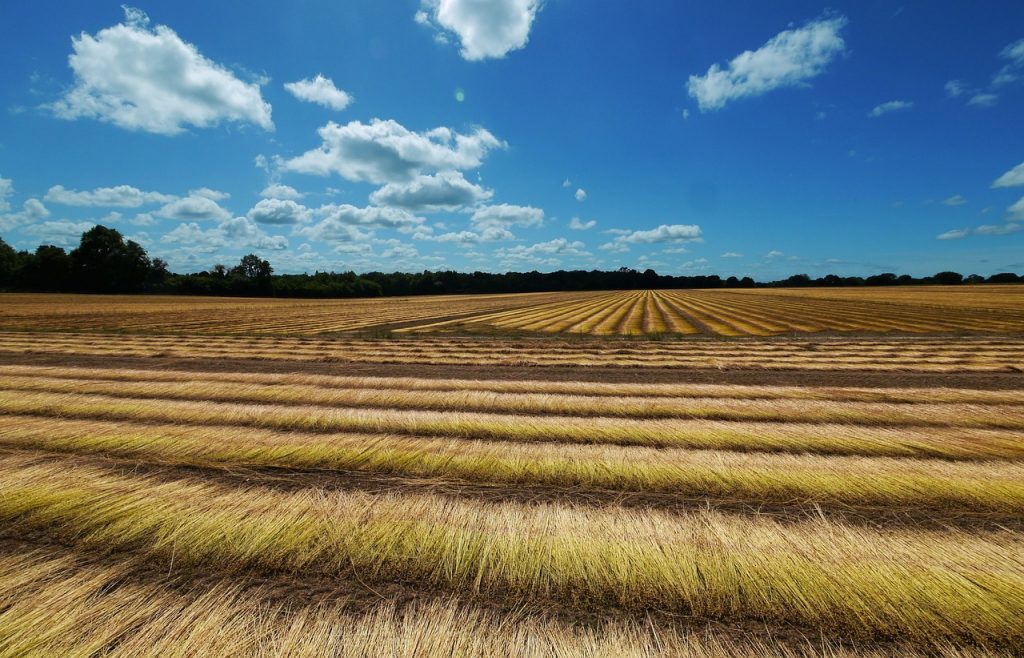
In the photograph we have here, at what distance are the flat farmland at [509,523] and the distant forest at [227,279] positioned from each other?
380ft

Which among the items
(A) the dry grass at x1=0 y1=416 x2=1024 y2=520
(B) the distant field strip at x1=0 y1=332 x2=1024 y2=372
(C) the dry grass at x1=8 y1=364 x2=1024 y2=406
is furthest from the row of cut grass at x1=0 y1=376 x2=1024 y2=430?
(B) the distant field strip at x1=0 y1=332 x2=1024 y2=372

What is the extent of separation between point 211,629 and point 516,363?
11.2 metres

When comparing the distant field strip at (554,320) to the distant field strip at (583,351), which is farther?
the distant field strip at (554,320)

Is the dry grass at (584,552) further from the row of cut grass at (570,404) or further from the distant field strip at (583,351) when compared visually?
the distant field strip at (583,351)

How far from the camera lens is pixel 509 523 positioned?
3826 mm

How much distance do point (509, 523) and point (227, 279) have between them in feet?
450

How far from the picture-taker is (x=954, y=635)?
2.58 meters

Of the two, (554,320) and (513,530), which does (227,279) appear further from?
(513,530)

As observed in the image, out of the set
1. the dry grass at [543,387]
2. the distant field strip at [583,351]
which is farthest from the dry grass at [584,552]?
the distant field strip at [583,351]

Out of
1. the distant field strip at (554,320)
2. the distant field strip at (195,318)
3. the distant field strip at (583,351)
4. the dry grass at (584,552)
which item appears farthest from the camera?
the distant field strip at (195,318)

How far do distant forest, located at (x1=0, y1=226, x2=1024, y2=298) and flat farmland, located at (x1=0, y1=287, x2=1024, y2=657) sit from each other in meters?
116

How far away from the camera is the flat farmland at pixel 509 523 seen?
103 inches

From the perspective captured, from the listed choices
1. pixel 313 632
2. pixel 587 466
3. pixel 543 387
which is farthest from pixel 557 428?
pixel 313 632

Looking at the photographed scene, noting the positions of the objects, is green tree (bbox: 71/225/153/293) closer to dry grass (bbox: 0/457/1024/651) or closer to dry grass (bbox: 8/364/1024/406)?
dry grass (bbox: 8/364/1024/406)
